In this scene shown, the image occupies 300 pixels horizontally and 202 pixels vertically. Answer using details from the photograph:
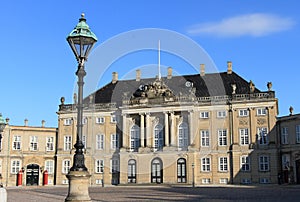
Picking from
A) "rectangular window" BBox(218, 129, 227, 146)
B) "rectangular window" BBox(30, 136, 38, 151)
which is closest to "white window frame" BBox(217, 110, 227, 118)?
"rectangular window" BBox(218, 129, 227, 146)

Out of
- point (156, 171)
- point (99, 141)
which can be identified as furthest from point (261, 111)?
point (99, 141)

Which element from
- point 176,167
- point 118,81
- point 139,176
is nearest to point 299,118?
point 176,167

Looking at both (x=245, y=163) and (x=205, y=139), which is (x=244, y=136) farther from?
(x=205, y=139)

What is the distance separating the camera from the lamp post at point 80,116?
37.2 ft

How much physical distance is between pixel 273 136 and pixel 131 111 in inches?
651

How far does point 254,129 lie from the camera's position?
45219 mm

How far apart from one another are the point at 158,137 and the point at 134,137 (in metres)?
3.01

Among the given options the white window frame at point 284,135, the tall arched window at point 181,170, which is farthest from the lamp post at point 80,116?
the white window frame at point 284,135

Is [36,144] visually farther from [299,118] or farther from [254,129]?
[299,118]

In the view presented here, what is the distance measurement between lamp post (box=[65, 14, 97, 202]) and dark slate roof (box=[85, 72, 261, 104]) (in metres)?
36.7

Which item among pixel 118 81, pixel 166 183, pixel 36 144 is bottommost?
pixel 166 183

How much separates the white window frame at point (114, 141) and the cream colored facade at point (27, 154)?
27.8 feet

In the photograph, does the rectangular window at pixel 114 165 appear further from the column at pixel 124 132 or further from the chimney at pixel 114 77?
the chimney at pixel 114 77

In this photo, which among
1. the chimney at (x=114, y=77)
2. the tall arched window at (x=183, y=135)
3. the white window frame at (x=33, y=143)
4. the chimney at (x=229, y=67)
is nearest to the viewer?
the tall arched window at (x=183, y=135)
